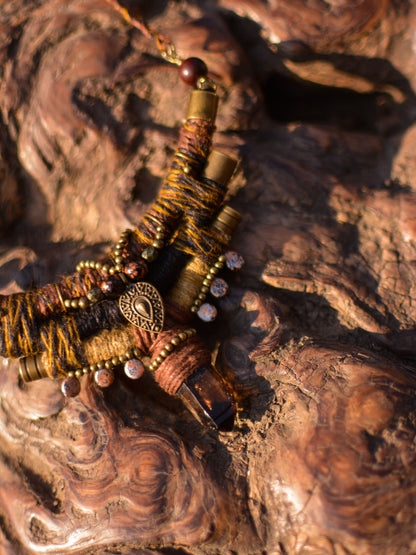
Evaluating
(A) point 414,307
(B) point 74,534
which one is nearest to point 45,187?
(B) point 74,534

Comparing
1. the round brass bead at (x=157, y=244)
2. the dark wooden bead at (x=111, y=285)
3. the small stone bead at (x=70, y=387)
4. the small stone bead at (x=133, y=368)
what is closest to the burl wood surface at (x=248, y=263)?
the small stone bead at (x=70, y=387)

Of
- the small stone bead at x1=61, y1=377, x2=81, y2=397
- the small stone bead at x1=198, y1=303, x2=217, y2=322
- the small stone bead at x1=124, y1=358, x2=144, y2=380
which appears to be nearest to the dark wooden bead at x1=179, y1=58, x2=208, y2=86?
the small stone bead at x1=198, y1=303, x2=217, y2=322

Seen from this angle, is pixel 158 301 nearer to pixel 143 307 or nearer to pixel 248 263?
pixel 143 307

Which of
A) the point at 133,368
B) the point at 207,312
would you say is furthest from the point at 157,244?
the point at 133,368

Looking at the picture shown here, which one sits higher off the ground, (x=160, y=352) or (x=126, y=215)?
(x=126, y=215)

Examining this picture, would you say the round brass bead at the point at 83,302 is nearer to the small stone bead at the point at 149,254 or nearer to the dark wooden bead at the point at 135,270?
the dark wooden bead at the point at 135,270

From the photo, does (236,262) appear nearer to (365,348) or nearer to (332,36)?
(365,348)

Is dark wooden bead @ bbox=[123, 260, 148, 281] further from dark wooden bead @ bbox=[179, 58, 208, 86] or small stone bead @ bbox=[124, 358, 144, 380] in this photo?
dark wooden bead @ bbox=[179, 58, 208, 86]
